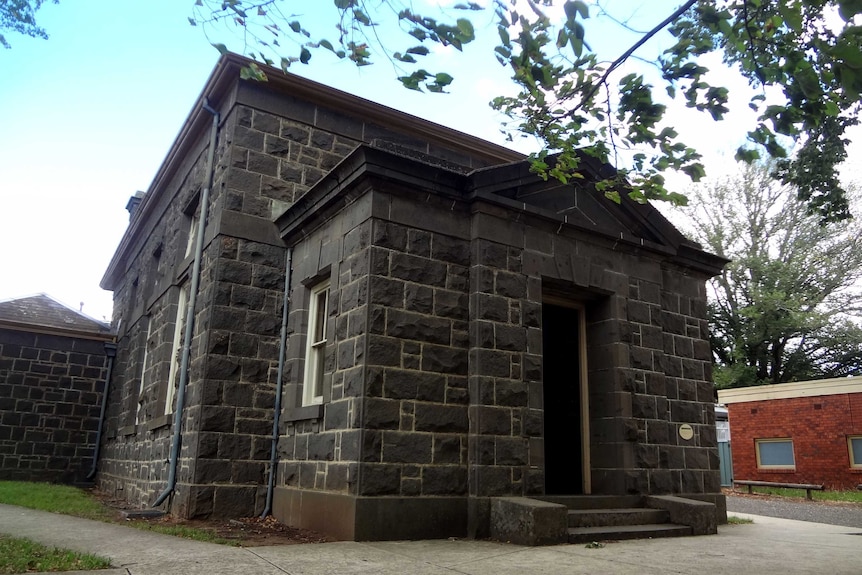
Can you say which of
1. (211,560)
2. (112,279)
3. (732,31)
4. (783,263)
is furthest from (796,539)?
(783,263)

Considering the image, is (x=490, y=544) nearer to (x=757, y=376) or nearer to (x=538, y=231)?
(x=538, y=231)

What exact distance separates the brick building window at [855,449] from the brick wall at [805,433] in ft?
0.44

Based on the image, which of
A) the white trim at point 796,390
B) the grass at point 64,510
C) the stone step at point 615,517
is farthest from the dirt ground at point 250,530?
the white trim at point 796,390

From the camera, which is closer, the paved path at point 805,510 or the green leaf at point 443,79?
the green leaf at point 443,79

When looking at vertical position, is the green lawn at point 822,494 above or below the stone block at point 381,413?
below

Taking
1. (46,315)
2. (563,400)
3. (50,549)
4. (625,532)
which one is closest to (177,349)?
(50,549)

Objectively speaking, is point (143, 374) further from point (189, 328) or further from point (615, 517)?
point (615, 517)

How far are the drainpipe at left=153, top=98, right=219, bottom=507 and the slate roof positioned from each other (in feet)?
29.7

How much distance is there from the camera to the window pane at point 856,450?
19906mm

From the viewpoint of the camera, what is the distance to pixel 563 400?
30.9ft

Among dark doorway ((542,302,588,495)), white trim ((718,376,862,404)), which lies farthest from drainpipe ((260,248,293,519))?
white trim ((718,376,862,404))

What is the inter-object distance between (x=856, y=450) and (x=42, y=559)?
21754 mm

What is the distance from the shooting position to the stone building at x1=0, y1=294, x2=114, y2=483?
15.8 m

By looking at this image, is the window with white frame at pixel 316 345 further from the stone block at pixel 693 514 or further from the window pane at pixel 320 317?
the stone block at pixel 693 514
